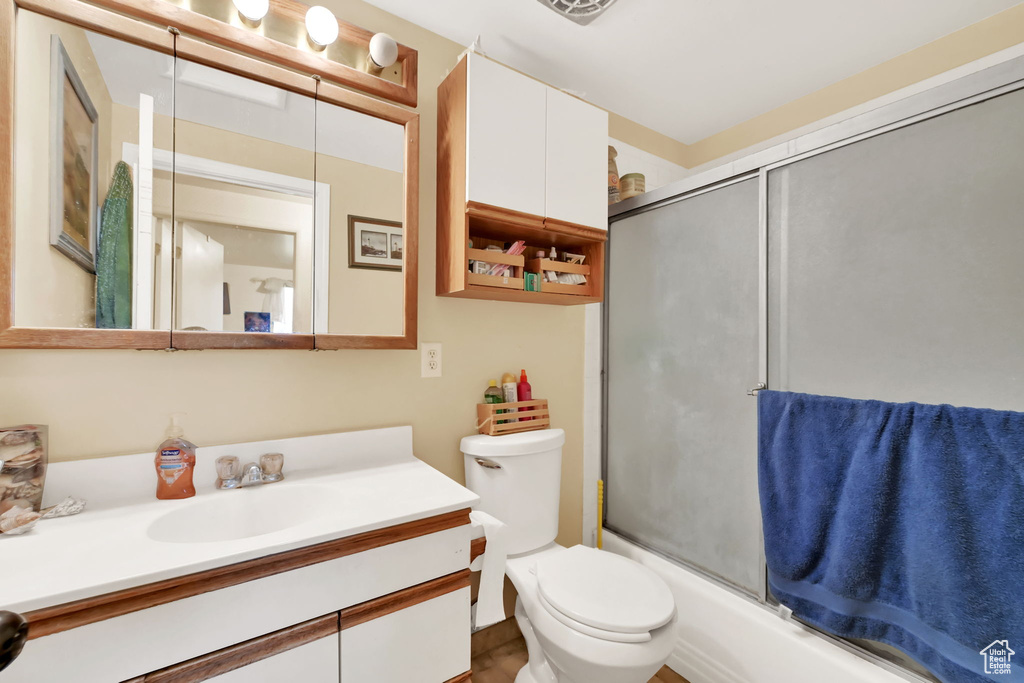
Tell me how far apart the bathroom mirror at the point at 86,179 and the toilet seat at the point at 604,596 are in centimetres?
124

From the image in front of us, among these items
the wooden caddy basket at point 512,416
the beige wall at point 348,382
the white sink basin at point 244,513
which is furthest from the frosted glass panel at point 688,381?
the white sink basin at point 244,513

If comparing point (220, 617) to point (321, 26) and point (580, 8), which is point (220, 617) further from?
point (580, 8)

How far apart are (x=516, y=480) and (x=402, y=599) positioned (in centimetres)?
63

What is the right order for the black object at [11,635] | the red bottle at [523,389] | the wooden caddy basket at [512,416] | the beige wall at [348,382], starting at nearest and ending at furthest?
the black object at [11,635] → the beige wall at [348,382] → the wooden caddy basket at [512,416] → the red bottle at [523,389]

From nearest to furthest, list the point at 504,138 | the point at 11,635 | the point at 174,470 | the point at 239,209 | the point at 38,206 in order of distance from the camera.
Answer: the point at 11,635 → the point at 38,206 → the point at 174,470 → the point at 239,209 → the point at 504,138

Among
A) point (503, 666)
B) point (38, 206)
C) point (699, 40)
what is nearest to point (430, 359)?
point (38, 206)

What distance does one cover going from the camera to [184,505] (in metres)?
1.02

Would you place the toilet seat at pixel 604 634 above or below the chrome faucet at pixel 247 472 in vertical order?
below

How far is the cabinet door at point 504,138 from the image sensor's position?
137 cm

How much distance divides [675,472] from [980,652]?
0.86 m

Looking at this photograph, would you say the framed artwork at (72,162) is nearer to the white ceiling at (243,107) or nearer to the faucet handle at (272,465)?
the white ceiling at (243,107)

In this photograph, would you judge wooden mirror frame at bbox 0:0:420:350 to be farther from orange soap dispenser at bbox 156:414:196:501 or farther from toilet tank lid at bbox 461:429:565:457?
toilet tank lid at bbox 461:429:565:457

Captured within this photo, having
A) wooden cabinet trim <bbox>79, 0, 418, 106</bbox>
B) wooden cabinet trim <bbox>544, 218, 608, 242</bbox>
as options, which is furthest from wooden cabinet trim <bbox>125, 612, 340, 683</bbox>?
wooden cabinet trim <bbox>79, 0, 418, 106</bbox>

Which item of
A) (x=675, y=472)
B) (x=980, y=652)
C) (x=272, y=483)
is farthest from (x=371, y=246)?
(x=980, y=652)
